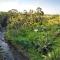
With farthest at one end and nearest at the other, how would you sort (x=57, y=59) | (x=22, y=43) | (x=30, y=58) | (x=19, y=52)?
(x=22, y=43), (x=19, y=52), (x=30, y=58), (x=57, y=59)

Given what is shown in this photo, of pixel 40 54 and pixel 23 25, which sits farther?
pixel 23 25

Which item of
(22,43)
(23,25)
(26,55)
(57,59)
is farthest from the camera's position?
(23,25)

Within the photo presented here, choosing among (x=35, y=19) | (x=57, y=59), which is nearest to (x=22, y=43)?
(x=57, y=59)

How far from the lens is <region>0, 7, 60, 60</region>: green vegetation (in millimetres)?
13867

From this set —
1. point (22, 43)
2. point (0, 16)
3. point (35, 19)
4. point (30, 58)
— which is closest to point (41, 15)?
point (35, 19)

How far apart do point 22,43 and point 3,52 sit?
1859 millimetres

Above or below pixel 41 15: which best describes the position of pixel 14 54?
below

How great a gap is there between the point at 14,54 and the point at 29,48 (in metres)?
0.99

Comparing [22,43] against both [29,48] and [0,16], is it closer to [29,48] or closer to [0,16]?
[29,48]

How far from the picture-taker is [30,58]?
12633 mm

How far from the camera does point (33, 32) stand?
19641 millimetres

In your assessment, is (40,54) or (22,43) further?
(22,43)

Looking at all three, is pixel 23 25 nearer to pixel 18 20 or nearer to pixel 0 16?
pixel 18 20

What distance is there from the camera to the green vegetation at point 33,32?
1387 centimetres
